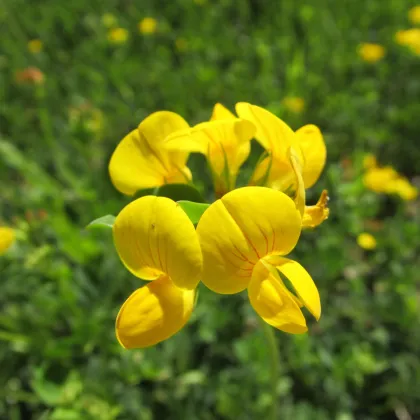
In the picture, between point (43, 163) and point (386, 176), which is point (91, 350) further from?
point (386, 176)

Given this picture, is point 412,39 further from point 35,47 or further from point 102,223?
point 102,223

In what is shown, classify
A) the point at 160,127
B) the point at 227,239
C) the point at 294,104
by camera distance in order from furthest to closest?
the point at 294,104 < the point at 160,127 < the point at 227,239

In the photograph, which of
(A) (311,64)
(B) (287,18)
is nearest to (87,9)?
(B) (287,18)

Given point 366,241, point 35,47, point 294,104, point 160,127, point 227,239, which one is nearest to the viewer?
point 227,239

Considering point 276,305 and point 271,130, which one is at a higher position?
point 271,130

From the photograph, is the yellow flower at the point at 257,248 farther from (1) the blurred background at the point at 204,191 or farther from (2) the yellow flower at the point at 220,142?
(1) the blurred background at the point at 204,191

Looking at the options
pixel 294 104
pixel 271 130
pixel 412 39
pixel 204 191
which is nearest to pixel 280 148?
pixel 271 130

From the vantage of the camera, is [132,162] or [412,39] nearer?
[132,162]
